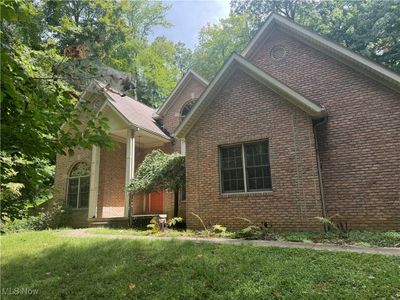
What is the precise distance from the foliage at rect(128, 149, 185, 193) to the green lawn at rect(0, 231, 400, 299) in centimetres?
463

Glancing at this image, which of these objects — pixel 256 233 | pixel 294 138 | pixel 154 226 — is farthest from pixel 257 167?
pixel 154 226

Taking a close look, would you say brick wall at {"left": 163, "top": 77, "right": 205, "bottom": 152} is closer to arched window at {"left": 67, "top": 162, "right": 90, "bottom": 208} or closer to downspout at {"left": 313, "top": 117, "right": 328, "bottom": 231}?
arched window at {"left": 67, "top": 162, "right": 90, "bottom": 208}

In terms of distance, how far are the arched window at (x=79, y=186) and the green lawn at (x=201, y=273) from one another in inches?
350

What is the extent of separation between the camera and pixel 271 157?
9.91m

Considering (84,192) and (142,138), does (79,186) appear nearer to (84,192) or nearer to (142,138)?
(84,192)

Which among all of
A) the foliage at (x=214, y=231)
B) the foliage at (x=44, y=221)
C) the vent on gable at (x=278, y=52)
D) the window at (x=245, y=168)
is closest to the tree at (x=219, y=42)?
the vent on gable at (x=278, y=52)

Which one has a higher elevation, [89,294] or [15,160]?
[15,160]

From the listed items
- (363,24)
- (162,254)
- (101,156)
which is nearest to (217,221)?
(162,254)

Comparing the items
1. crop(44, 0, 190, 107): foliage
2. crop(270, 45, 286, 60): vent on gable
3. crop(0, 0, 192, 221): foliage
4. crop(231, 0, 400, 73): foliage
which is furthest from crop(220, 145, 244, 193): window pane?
crop(44, 0, 190, 107): foliage

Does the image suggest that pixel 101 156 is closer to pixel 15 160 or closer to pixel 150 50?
pixel 15 160

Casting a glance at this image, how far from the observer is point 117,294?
4.86 metres

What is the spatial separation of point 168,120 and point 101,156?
4.30 meters

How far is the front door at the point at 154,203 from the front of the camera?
1636cm

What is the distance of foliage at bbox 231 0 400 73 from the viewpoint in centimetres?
1681
